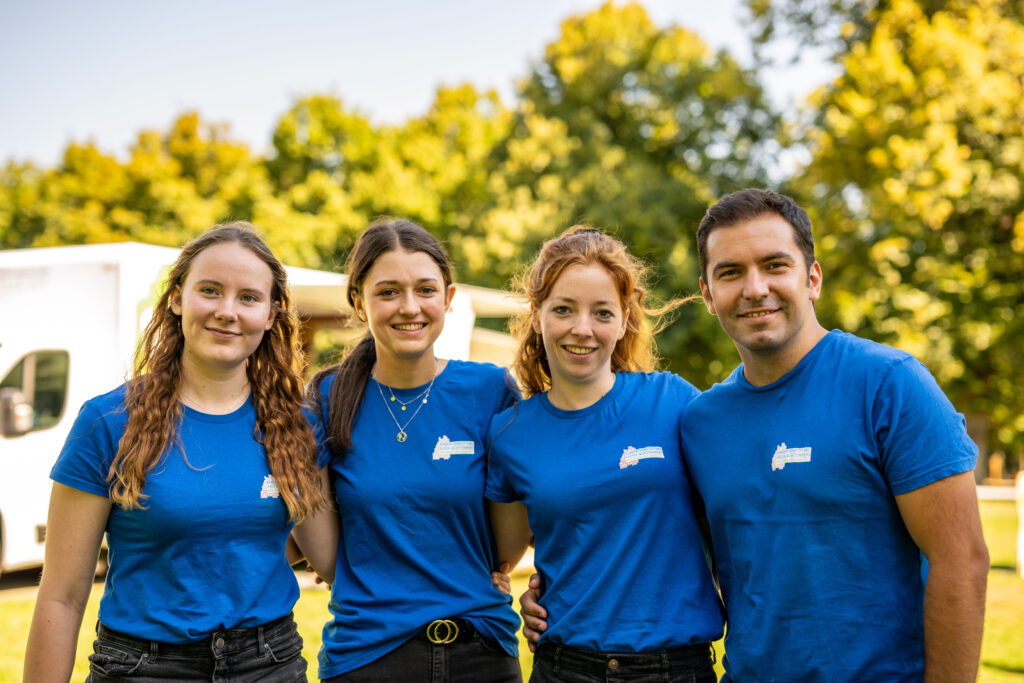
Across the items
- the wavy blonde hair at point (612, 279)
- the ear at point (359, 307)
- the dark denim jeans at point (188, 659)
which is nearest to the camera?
the dark denim jeans at point (188, 659)

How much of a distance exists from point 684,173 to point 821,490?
2173cm

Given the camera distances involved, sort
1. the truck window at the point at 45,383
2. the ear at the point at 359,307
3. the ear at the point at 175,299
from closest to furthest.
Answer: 1. the ear at the point at 175,299
2. the ear at the point at 359,307
3. the truck window at the point at 45,383

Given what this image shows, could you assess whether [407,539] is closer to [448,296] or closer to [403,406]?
[403,406]

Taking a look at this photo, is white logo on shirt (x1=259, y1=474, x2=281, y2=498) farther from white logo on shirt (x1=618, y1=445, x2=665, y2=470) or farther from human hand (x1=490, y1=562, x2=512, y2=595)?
white logo on shirt (x1=618, y1=445, x2=665, y2=470)

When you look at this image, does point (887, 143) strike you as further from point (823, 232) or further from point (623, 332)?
point (623, 332)

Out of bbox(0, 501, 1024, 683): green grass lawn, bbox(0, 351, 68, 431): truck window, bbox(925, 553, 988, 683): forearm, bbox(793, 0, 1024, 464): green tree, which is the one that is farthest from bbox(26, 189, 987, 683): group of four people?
bbox(793, 0, 1024, 464): green tree

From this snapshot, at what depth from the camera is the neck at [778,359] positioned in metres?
2.55

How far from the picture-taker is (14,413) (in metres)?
8.91

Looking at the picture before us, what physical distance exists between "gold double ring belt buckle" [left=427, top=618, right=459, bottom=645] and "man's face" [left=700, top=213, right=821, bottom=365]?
1.36m

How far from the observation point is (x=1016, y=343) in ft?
52.6

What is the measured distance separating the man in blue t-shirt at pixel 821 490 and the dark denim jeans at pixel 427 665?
0.87 m

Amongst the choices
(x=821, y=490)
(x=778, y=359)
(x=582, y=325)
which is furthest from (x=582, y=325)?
(x=821, y=490)

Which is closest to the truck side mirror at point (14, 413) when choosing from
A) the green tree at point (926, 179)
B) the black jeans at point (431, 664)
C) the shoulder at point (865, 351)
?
the black jeans at point (431, 664)

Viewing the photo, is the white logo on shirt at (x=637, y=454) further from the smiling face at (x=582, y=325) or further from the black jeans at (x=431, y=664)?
the black jeans at (x=431, y=664)
